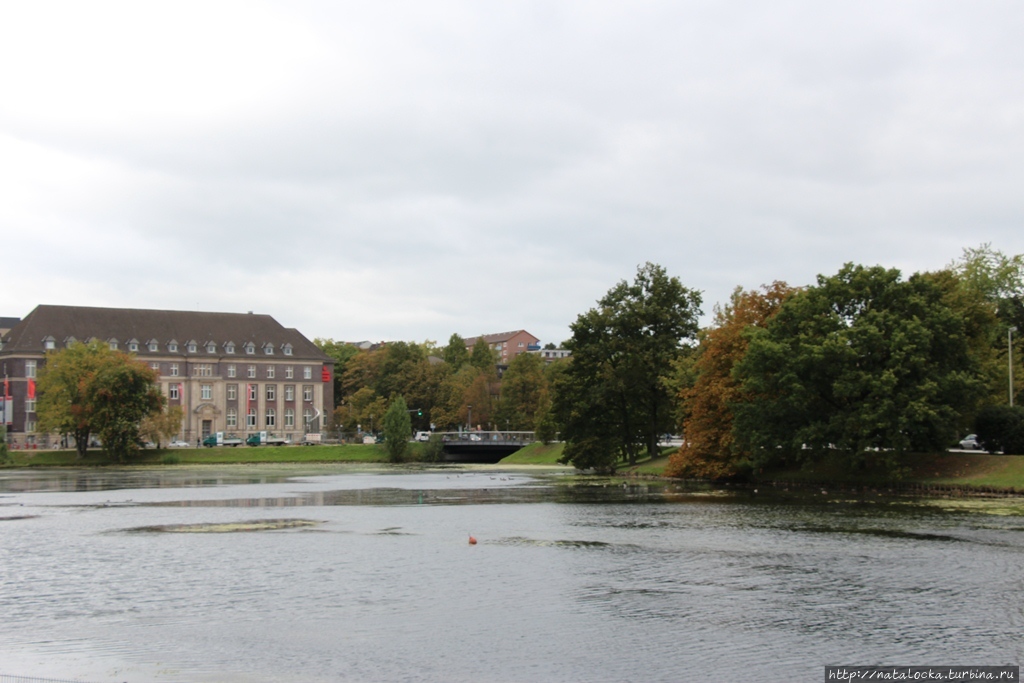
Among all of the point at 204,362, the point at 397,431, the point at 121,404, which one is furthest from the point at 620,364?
the point at 204,362

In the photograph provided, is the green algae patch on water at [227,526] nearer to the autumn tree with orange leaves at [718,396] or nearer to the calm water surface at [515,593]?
the calm water surface at [515,593]

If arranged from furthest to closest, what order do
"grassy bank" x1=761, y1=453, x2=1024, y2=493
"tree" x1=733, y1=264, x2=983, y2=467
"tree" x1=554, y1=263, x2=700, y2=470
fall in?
"tree" x1=554, y1=263, x2=700, y2=470, "tree" x1=733, y1=264, x2=983, y2=467, "grassy bank" x1=761, y1=453, x2=1024, y2=493

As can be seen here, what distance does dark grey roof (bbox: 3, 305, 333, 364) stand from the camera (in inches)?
6255

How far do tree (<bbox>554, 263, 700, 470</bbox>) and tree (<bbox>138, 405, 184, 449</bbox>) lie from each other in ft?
213

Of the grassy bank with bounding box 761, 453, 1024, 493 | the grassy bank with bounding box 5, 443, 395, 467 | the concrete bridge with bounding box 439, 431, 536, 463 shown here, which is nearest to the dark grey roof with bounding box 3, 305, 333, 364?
the grassy bank with bounding box 5, 443, 395, 467

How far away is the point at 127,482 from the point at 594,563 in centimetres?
6258

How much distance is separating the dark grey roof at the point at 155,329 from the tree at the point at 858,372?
399 feet

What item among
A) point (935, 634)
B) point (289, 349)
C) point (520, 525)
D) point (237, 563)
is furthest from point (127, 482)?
point (289, 349)

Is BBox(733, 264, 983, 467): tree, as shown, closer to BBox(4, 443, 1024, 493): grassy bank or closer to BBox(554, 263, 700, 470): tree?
BBox(4, 443, 1024, 493): grassy bank

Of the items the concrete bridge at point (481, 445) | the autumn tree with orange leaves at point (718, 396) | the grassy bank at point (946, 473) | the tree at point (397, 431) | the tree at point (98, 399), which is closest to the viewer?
the grassy bank at point (946, 473)

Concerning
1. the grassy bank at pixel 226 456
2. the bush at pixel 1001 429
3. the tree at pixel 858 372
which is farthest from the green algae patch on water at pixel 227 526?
the grassy bank at pixel 226 456

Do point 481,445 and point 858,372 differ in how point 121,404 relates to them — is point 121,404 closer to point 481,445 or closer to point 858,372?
point 481,445

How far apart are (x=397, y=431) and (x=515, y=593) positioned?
104128mm

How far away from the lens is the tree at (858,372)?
60.8 meters
